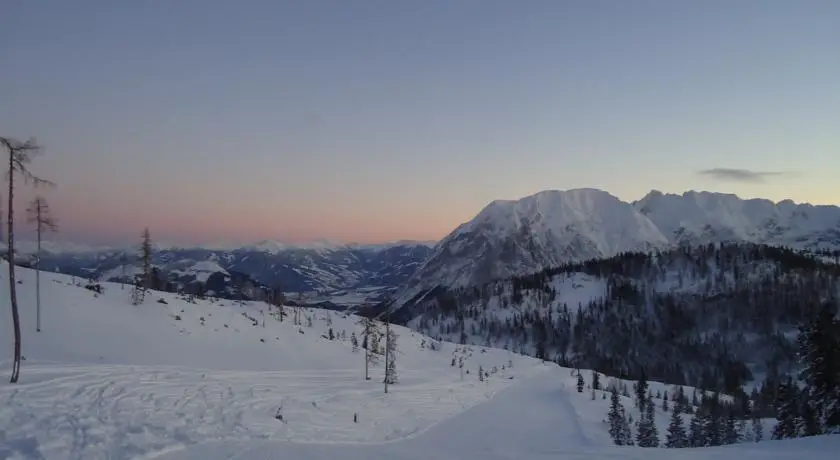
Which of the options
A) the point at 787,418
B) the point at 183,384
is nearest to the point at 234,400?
the point at 183,384

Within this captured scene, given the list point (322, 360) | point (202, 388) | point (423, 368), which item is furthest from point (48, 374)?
point (423, 368)

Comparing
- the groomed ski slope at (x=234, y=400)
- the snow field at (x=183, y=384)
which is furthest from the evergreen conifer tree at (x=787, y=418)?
the snow field at (x=183, y=384)

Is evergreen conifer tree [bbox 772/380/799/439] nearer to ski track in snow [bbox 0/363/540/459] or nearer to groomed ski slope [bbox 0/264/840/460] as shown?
groomed ski slope [bbox 0/264/840/460]

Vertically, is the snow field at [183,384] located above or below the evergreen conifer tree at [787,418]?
above

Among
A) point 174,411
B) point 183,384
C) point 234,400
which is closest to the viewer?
point 174,411

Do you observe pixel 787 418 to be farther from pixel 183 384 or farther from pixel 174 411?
pixel 174 411

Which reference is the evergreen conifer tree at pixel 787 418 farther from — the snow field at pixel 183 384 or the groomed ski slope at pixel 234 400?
the snow field at pixel 183 384

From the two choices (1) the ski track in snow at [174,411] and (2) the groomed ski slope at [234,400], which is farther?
(2) the groomed ski slope at [234,400]

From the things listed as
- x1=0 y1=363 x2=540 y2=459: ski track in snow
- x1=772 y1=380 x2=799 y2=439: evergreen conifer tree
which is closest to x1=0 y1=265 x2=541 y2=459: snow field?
x1=0 y1=363 x2=540 y2=459: ski track in snow
